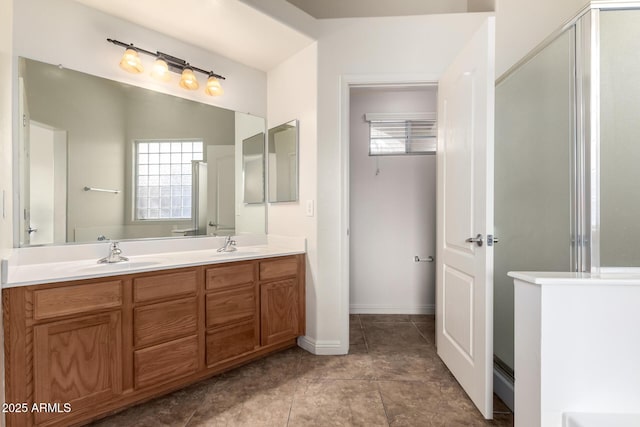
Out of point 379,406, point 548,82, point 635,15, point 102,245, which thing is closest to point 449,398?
point 379,406

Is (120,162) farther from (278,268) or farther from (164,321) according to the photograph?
(278,268)

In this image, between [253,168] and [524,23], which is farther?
[253,168]

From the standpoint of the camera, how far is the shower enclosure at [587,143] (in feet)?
4.03

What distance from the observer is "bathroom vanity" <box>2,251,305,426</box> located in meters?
1.19

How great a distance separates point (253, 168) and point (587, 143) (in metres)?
2.17

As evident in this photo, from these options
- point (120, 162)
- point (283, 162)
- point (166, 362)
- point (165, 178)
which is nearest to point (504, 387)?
point (166, 362)

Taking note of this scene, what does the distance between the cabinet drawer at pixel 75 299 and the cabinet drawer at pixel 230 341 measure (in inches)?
23.3

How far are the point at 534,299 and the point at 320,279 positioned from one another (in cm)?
141

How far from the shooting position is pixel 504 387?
1.61 m

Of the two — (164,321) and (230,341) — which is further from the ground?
(164,321)

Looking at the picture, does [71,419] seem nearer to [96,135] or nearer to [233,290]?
[233,290]

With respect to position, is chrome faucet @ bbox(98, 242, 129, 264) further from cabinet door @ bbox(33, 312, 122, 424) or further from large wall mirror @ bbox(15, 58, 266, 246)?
cabinet door @ bbox(33, 312, 122, 424)

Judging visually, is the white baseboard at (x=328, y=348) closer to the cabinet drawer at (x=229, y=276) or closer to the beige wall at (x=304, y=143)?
the beige wall at (x=304, y=143)

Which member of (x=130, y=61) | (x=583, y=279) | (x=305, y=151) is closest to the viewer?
(x=583, y=279)
